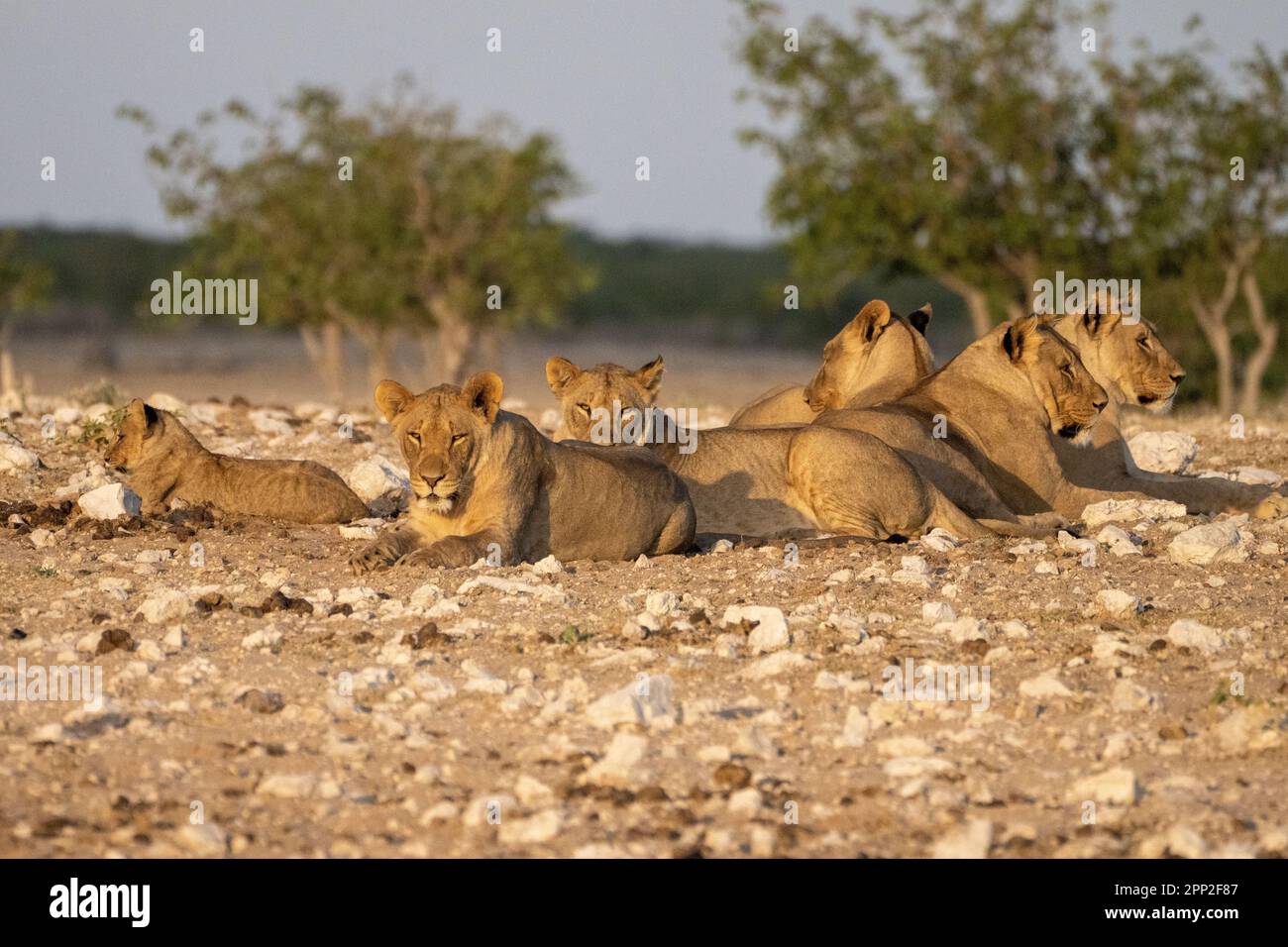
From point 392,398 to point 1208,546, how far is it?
3989mm

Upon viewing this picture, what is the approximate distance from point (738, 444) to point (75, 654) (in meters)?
4.24

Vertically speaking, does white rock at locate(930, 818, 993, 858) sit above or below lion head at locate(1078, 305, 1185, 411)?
below

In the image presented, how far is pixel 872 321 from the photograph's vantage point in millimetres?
11898

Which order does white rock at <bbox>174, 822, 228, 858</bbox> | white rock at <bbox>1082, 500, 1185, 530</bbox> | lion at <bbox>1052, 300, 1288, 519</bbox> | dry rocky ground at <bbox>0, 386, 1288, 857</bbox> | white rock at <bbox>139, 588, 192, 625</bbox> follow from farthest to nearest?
lion at <bbox>1052, 300, 1288, 519</bbox>, white rock at <bbox>1082, 500, 1185, 530</bbox>, white rock at <bbox>139, 588, 192, 625</bbox>, dry rocky ground at <bbox>0, 386, 1288, 857</bbox>, white rock at <bbox>174, 822, 228, 858</bbox>

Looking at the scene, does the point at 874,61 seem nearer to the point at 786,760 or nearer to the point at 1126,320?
the point at 1126,320

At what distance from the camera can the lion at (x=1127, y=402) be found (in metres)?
11.1

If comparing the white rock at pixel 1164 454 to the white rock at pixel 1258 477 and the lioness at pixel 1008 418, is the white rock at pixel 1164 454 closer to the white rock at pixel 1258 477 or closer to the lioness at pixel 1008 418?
the white rock at pixel 1258 477

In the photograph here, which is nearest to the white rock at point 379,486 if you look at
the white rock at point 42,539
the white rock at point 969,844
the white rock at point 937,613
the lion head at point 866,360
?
the white rock at point 42,539

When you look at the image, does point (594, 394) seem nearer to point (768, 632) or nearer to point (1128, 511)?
point (1128, 511)

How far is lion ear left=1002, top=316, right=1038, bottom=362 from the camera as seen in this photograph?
1117 centimetres

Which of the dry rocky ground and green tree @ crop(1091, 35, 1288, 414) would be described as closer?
the dry rocky ground

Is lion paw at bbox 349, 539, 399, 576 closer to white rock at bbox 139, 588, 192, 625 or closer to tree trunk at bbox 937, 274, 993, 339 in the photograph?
white rock at bbox 139, 588, 192, 625

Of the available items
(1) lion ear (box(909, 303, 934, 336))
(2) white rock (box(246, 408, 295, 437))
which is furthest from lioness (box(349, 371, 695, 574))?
(2) white rock (box(246, 408, 295, 437))

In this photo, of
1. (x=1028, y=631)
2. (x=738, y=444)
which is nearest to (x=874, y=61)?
(x=738, y=444)
